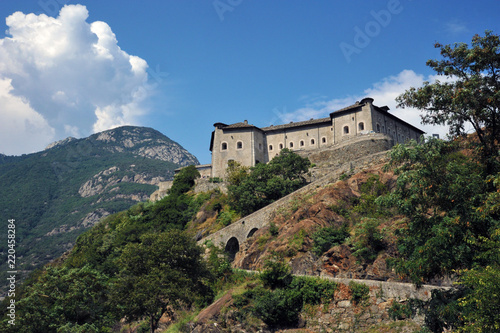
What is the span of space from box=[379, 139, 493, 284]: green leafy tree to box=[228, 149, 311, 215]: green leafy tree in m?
26.6

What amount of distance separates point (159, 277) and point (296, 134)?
4395 cm

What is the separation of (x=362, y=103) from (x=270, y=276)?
39.6 meters

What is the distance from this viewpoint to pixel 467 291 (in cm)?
1445

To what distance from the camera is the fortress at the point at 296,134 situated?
58781 mm

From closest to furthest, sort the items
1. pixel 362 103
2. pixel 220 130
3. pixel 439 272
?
1. pixel 439 272
2. pixel 362 103
3. pixel 220 130

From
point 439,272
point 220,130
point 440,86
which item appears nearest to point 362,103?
point 220,130

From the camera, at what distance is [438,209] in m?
17.4

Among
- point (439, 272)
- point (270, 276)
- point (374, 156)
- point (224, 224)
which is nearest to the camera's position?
point (439, 272)

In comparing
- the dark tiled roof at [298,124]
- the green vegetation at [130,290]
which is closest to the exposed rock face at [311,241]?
the green vegetation at [130,290]

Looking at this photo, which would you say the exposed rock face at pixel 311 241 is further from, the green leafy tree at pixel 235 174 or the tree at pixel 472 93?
the green leafy tree at pixel 235 174

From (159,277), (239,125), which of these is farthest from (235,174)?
(159,277)

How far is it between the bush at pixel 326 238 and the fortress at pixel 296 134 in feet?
104

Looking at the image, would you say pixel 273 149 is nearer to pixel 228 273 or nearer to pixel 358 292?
pixel 228 273

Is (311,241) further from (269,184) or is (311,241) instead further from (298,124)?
(298,124)
